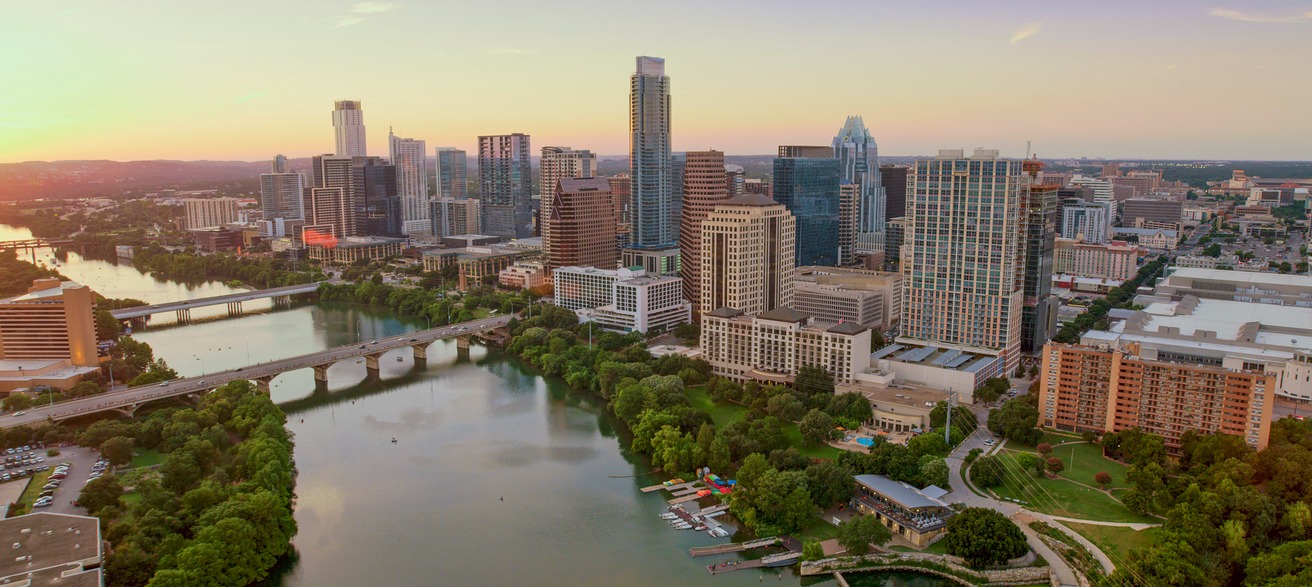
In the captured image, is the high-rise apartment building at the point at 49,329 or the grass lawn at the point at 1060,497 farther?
the high-rise apartment building at the point at 49,329

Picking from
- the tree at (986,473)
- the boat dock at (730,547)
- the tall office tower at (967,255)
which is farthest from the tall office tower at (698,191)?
the boat dock at (730,547)

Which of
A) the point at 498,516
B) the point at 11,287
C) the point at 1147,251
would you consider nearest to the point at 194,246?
the point at 11,287

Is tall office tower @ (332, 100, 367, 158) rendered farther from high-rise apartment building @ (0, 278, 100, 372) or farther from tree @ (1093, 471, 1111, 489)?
tree @ (1093, 471, 1111, 489)

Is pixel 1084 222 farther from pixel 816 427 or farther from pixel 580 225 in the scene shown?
pixel 816 427

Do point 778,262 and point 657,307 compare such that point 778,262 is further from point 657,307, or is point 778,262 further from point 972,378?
point 972,378

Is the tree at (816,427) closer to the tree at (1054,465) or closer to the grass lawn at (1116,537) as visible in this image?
the tree at (1054,465)

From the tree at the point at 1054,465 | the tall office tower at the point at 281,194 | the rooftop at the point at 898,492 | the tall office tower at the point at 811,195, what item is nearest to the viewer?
the rooftop at the point at 898,492

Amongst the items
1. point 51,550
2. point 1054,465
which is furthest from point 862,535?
point 51,550
